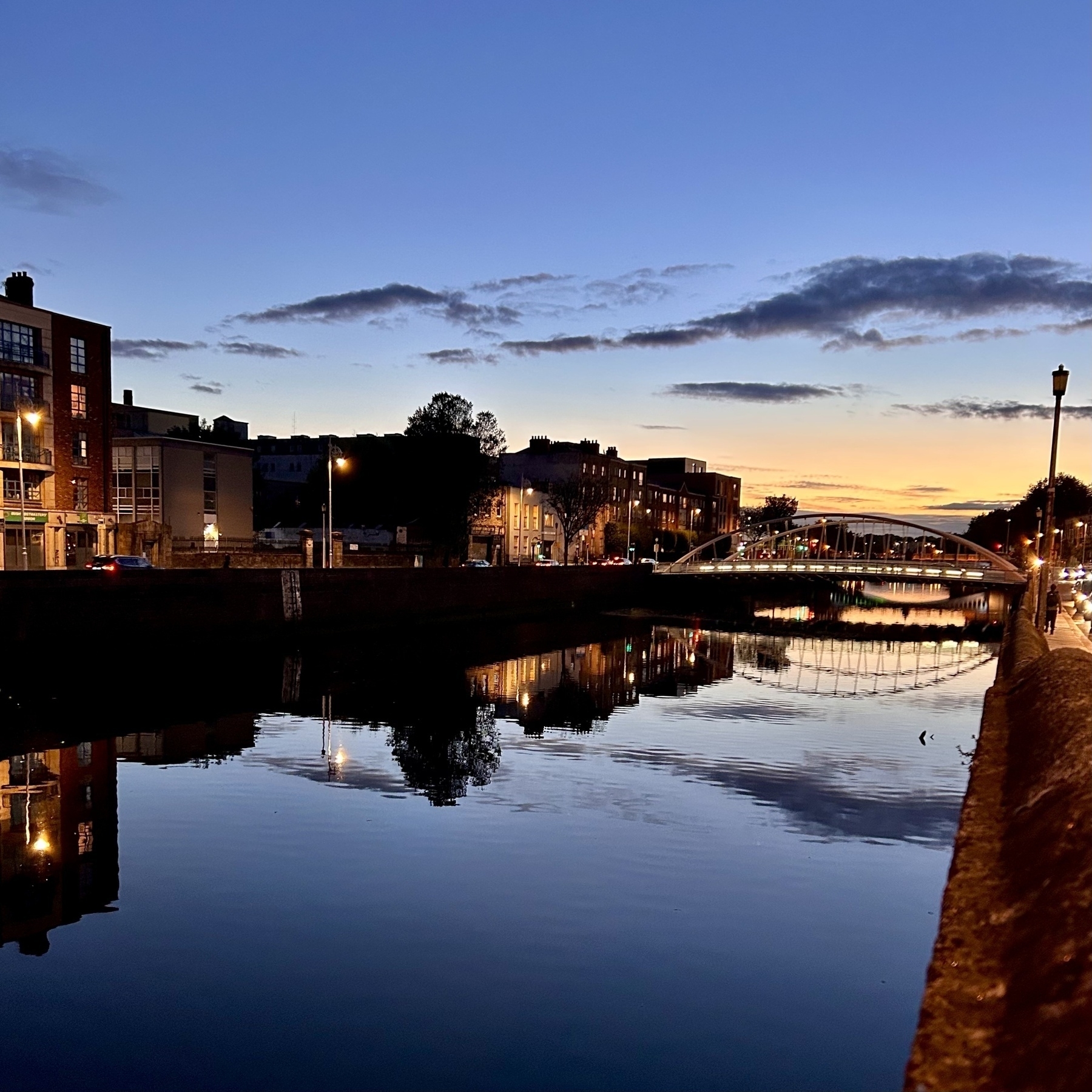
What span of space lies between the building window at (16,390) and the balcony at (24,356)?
742 mm

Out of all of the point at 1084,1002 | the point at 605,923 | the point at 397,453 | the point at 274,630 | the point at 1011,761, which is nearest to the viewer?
the point at 1084,1002

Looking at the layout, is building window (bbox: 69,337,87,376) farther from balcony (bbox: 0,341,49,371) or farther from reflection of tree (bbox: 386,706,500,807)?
reflection of tree (bbox: 386,706,500,807)

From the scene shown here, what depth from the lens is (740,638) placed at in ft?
202

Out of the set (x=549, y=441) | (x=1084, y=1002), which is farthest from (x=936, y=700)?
(x=549, y=441)

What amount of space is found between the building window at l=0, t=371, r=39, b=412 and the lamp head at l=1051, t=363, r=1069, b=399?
4859 centimetres

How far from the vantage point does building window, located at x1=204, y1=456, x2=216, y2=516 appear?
71.6 meters

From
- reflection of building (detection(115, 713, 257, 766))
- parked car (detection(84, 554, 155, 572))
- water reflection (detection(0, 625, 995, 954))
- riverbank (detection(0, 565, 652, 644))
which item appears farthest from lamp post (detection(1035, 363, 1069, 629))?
parked car (detection(84, 554, 155, 572))

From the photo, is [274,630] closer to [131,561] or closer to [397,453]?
[131,561]

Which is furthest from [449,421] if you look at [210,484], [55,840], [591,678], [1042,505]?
[1042,505]

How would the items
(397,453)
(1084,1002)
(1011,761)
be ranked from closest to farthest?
1. (1084,1002)
2. (1011,761)
3. (397,453)

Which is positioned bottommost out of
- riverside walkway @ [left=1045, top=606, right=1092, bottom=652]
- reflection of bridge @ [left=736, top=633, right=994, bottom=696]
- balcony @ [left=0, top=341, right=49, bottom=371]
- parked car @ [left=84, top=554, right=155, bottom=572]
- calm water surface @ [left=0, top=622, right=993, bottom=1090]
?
reflection of bridge @ [left=736, top=633, right=994, bottom=696]

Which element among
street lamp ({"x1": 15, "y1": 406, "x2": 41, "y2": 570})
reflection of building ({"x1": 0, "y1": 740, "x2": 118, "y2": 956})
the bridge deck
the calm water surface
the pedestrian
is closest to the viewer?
the calm water surface

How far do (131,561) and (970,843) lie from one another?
43.0m

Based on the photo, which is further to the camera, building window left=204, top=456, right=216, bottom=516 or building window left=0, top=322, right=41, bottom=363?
building window left=204, top=456, right=216, bottom=516
